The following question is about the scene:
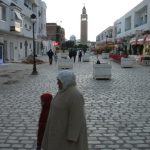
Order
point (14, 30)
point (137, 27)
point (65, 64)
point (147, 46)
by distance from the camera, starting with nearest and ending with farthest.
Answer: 1. point (65, 64)
2. point (14, 30)
3. point (147, 46)
4. point (137, 27)

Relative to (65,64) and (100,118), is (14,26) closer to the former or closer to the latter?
(65,64)

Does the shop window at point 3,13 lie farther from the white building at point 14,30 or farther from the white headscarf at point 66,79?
the white headscarf at point 66,79

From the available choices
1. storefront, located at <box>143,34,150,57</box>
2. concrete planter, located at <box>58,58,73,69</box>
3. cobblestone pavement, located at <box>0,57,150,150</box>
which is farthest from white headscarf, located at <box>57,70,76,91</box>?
storefront, located at <box>143,34,150,57</box>

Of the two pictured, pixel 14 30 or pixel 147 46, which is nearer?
pixel 14 30

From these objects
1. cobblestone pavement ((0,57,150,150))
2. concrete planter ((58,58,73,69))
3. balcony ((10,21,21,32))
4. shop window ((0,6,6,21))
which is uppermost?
shop window ((0,6,6,21))

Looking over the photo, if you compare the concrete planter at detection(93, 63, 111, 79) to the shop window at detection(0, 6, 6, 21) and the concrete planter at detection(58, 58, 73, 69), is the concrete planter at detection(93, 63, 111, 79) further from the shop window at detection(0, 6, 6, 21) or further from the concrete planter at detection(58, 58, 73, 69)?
the shop window at detection(0, 6, 6, 21)

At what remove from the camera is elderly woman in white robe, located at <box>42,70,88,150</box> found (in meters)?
3.97

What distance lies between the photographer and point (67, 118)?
4.02m

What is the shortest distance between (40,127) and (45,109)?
272mm

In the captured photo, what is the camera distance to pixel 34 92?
45.7 feet

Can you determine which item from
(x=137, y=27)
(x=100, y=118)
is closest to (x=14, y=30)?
(x=137, y=27)

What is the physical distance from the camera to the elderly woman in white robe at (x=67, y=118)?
397 cm

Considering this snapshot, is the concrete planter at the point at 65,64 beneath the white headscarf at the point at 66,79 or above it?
beneath

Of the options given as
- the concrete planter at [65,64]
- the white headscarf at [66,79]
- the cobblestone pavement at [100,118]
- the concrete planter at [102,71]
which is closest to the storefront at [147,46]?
the concrete planter at [65,64]
